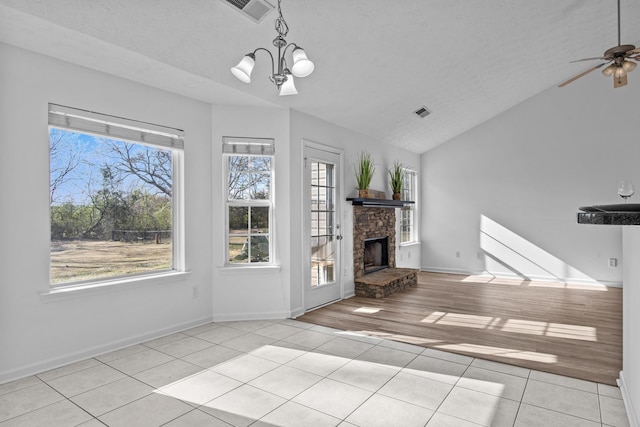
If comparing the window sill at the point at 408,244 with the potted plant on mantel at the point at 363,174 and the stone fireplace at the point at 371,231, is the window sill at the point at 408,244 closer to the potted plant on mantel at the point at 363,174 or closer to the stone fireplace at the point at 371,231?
the stone fireplace at the point at 371,231

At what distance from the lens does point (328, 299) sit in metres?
5.20

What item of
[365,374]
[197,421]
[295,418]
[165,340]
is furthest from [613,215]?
[165,340]

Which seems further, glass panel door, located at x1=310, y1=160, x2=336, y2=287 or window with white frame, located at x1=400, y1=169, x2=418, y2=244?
window with white frame, located at x1=400, y1=169, x2=418, y2=244

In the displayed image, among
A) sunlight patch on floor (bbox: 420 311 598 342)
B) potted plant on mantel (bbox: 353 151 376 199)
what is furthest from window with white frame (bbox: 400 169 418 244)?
sunlight patch on floor (bbox: 420 311 598 342)

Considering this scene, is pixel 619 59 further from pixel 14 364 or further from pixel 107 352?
pixel 14 364

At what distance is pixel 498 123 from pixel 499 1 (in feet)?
13.3

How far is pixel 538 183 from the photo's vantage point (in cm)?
686

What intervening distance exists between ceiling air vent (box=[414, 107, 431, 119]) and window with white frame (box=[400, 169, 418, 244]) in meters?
1.64

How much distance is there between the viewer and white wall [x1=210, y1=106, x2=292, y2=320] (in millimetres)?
4367

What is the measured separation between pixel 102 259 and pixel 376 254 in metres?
4.33

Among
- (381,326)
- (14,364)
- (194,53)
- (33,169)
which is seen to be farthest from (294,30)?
(14,364)

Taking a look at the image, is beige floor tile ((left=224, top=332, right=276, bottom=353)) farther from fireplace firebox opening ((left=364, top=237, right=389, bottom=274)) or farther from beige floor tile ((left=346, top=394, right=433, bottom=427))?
fireplace firebox opening ((left=364, top=237, right=389, bottom=274))

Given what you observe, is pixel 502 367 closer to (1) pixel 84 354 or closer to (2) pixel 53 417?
(2) pixel 53 417

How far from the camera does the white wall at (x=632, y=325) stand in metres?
2.06
